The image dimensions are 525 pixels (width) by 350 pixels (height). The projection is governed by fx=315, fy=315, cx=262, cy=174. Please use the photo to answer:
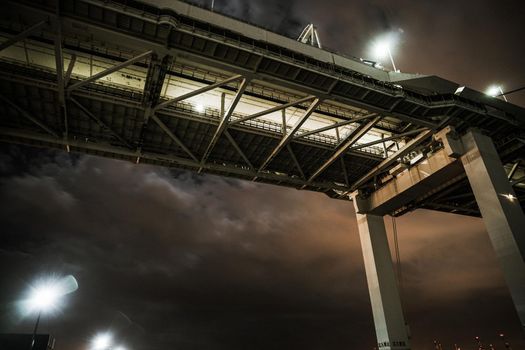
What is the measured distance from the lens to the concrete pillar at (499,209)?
15969mm

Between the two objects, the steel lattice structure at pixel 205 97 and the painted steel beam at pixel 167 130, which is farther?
the painted steel beam at pixel 167 130

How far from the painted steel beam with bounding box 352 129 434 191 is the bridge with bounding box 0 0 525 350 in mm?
109

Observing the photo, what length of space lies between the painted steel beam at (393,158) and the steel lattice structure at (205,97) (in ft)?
0.40

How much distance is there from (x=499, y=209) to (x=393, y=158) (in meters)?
7.78

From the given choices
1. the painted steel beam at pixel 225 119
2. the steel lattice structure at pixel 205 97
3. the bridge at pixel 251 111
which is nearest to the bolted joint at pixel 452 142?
the bridge at pixel 251 111

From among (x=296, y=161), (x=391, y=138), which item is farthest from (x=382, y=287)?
(x=296, y=161)

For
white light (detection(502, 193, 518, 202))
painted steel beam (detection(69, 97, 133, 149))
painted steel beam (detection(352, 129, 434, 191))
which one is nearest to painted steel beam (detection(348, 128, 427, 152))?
painted steel beam (detection(352, 129, 434, 191))

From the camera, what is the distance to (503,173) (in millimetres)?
18953

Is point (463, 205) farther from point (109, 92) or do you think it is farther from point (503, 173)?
point (109, 92)

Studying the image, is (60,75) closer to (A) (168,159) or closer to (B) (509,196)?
(A) (168,159)

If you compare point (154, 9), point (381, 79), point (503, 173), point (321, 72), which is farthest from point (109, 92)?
point (503, 173)

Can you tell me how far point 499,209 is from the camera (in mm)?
17359

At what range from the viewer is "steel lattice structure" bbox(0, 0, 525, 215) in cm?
1442

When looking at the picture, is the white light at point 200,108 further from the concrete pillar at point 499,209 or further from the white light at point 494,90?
the white light at point 494,90
